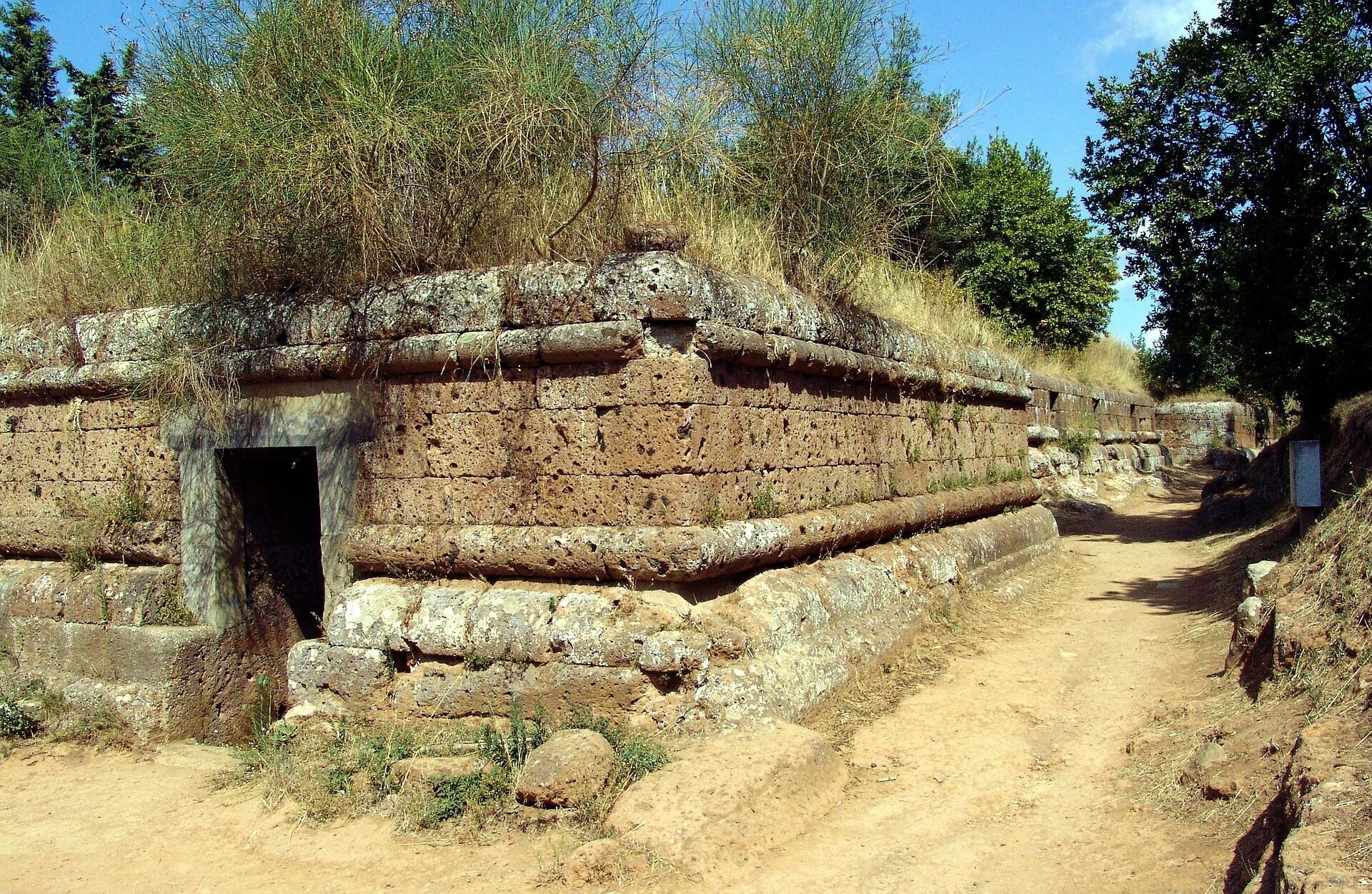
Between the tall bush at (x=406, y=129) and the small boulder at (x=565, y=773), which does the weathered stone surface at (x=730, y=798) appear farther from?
the tall bush at (x=406, y=129)

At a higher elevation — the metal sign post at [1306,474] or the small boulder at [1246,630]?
the metal sign post at [1306,474]

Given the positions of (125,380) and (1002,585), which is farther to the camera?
(1002,585)

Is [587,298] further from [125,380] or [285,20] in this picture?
[125,380]

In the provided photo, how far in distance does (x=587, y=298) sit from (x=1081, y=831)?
315 cm

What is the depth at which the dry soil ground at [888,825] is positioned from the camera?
3.72 metres

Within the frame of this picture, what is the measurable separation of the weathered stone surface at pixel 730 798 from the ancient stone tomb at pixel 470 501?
12.4 inches

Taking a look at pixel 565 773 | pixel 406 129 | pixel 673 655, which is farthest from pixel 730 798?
pixel 406 129

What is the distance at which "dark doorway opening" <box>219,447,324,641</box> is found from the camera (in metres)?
6.34

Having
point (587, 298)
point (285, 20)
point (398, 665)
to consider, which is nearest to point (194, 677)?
point (398, 665)

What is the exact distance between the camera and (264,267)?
20.0ft

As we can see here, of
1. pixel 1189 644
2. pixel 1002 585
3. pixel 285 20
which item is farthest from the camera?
pixel 1002 585

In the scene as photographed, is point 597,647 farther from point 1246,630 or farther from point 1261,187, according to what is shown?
point 1261,187

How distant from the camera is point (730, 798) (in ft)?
12.9

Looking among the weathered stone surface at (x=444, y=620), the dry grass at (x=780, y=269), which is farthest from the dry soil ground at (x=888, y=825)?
the dry grass at (x=780, y=269)
